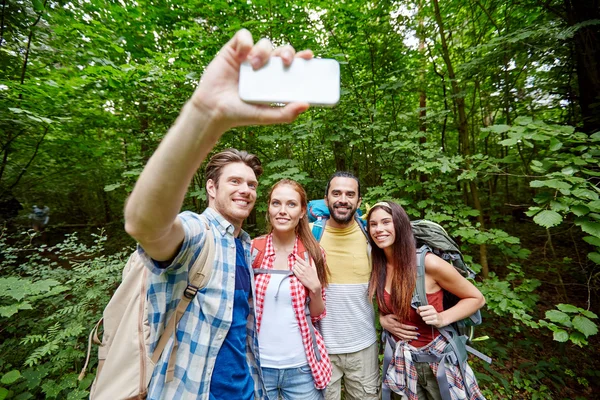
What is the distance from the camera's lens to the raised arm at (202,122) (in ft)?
2.39

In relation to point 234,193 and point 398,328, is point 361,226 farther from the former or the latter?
point 234,193

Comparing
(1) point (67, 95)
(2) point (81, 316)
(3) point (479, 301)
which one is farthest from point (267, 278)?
(1) point (67, 95)

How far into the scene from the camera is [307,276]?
6.15 ft

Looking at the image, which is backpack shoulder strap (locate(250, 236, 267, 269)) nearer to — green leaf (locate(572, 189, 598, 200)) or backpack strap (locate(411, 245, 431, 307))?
backpack strap (locate(411, 245, 431, 307))

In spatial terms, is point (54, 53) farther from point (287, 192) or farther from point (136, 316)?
point (136, 316)

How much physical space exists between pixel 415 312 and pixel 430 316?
16cm

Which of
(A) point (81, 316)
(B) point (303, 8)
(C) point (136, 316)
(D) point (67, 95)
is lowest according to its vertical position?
(A) point (81, 316)

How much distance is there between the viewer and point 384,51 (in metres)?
4.73

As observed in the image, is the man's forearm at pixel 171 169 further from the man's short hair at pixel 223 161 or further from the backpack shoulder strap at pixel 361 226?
the backpack shoulder strap at pixel 361 226

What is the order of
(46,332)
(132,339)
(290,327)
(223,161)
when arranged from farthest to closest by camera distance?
(46,332) → (290,327) → (223,161) → (132,339)

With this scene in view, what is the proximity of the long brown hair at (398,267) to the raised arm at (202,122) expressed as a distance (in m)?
1.74

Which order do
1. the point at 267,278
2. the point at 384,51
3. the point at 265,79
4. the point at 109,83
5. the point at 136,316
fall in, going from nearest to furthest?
1. the point at 265,79
2. the point at 136,316
3. the point at 267,278
4. the point at 109,83
5. the point at 384,51

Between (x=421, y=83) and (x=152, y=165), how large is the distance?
18.8 ft

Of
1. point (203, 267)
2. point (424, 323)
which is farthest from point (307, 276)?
point (424, 323)
